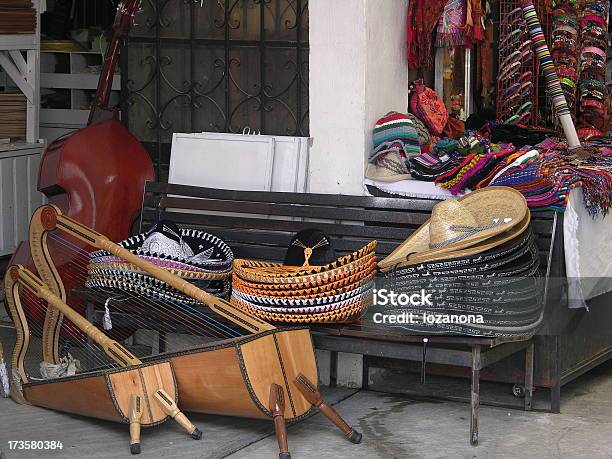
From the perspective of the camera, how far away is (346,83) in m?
5.07

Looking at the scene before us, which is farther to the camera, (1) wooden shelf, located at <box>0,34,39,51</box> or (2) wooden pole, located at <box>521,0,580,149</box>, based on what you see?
(1) wooden shelf, located at <box>0,34,39,51</box>

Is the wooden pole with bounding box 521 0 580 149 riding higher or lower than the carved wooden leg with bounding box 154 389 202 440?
higher

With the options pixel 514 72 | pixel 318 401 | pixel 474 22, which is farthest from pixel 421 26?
pixel 318 401

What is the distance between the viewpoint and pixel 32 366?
538 cm

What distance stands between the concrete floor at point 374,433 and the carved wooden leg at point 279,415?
151 mm

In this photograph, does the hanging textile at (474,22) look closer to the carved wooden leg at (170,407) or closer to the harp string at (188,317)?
the harp string at (188,317)

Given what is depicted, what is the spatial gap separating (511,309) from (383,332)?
1.59ft

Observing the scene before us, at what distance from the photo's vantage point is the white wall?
5039 millimetres

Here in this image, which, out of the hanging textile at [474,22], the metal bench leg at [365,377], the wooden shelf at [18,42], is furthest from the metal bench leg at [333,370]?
the wooden shelf at [18,42]

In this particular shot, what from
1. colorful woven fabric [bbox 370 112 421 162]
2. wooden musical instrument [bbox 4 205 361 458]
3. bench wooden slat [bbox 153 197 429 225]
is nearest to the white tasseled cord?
wooden musical instrument [bbox 4 205 361 458]

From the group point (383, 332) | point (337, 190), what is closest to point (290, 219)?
point (337, 190)

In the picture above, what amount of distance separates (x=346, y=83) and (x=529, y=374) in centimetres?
145

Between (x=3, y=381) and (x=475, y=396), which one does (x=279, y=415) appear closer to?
(x=475, y=396)

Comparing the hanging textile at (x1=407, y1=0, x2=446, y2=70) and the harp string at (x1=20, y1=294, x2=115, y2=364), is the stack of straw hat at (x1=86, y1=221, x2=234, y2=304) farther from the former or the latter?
the hanging textile at (x1=407, y1=0, x2=446, y2=70)
